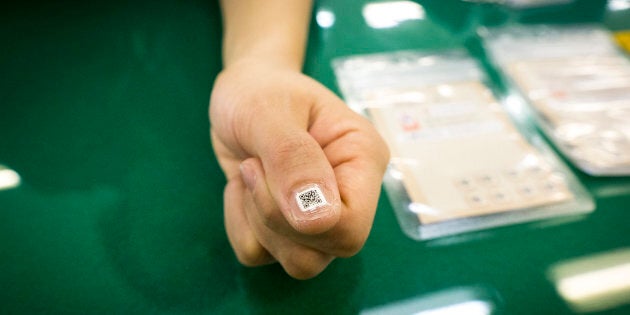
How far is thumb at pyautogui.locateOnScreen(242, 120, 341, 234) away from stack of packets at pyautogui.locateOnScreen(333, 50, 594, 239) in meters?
0.18

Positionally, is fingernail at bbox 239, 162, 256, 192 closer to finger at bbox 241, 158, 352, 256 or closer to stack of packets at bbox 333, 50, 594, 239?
finger at bbox 241, 158, 352, 256

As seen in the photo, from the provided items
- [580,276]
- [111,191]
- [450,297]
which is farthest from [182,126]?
[580,276]

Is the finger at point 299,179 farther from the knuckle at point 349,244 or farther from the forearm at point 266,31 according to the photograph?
the forearm at point 266,31

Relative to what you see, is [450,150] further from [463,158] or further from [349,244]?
[349,244]

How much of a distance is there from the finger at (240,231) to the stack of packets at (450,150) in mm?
169

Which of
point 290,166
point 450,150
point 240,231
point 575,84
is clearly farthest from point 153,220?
point 575,84

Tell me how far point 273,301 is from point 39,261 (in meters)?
0.24

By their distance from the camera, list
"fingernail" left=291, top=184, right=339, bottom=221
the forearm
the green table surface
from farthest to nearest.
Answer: the forearm
the green table surface
"fingernail" left=291, top=184, right=339, bottom=221

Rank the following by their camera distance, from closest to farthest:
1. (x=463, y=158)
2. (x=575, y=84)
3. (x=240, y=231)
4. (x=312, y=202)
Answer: (x=312, y=202) < (x=240, y=231) < (x=463, y=158) < (x=575, y=84)

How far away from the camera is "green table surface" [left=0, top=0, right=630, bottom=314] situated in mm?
408

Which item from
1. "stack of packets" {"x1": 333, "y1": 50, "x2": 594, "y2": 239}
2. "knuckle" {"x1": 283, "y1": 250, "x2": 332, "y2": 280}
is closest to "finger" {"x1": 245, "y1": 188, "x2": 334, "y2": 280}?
"knuckle" {"x1": 283, "y1": 250, "x2": 332, "y2": 280}

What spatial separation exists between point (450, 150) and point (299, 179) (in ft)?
0.96

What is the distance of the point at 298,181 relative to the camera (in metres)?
0.31

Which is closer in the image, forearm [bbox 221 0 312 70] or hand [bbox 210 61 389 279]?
hand [bbox 210 61 389 279]
